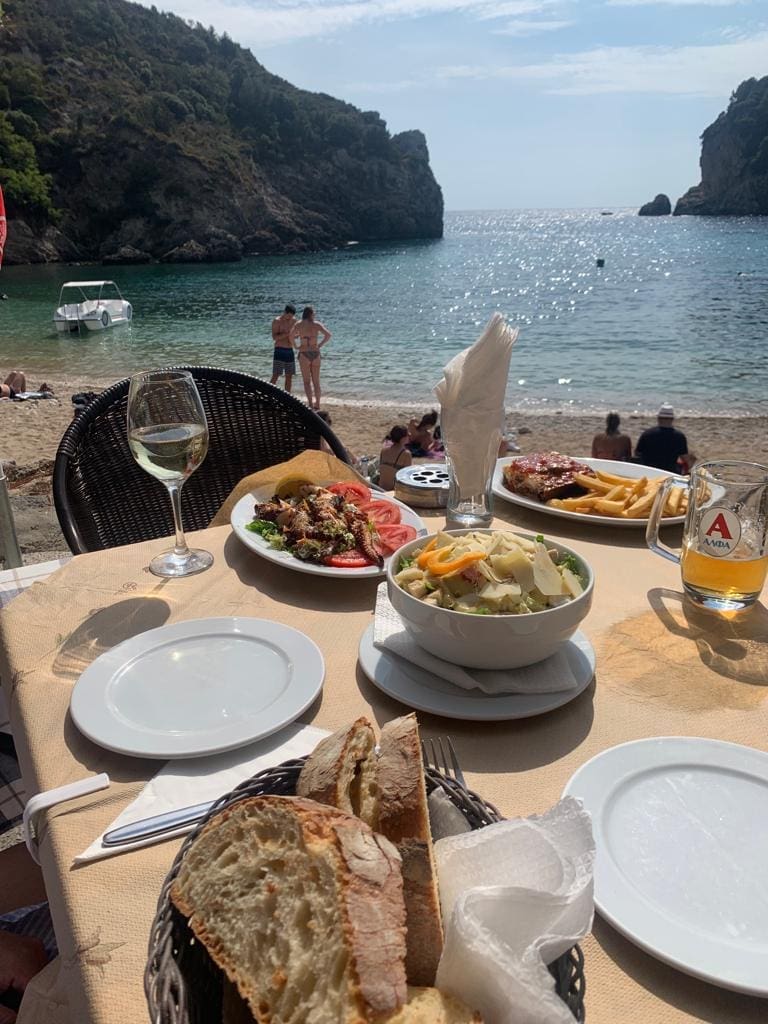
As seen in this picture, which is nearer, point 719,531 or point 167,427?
point 719,531

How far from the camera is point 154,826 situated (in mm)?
895

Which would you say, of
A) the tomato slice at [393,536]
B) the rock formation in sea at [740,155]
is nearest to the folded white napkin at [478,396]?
the tomato slice at [393,536]

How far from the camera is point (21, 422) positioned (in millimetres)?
11219

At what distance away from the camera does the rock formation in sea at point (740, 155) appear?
281 ft

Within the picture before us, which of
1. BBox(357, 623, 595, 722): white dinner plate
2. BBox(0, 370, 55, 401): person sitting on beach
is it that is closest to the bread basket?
BBox(357, 623, 595, 722): white dinner plate

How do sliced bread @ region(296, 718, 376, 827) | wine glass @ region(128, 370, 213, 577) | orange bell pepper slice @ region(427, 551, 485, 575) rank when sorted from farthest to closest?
wine glass @ region(128, 370, 213, 577) < orange bell pepper slice @ region(427, 551, 485, 575) < sliced bread @ region(296, 718, 376, 827)

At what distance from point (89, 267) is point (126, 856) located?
191 ft

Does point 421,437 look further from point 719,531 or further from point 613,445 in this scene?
point 719,531

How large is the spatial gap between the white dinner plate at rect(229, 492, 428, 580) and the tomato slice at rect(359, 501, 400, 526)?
16 mm

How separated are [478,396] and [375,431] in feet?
34.3

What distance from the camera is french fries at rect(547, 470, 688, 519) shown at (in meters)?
1.84

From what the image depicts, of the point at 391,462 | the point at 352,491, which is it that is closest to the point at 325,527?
the point at 352,491

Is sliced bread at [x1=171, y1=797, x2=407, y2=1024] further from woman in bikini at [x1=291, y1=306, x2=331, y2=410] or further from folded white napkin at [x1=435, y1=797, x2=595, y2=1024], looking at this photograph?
woman in bikini at [x1=291, y1=306, x2=331, y2=410]

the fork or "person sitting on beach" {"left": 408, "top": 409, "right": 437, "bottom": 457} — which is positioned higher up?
the fork
